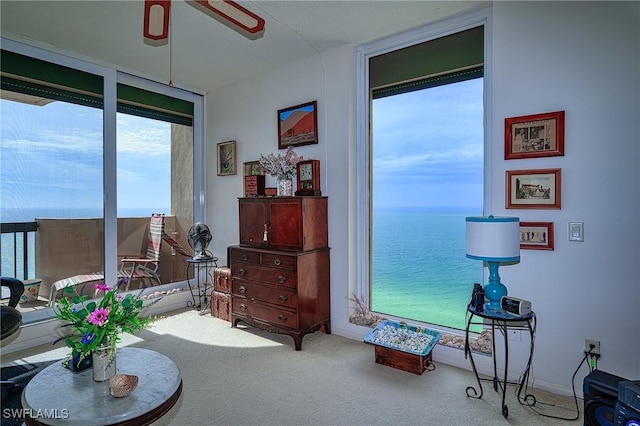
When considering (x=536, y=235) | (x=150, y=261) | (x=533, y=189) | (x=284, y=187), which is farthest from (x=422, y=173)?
(x=150, y=261)

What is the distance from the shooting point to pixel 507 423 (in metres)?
1.98

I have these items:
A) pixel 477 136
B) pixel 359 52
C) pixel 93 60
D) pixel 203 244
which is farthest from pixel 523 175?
pixel 93 60

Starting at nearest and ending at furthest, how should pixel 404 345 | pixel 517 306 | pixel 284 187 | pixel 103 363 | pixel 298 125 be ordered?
pixel 103 363 → pixel 517 306 → pixel 404 345 → pixel 284 187 → pixel 298 125

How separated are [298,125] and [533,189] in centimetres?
228

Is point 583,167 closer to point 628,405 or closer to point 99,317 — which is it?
point 628,405

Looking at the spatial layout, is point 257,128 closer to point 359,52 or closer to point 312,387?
point 359,52

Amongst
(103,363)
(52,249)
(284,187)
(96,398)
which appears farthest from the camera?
(52,249)

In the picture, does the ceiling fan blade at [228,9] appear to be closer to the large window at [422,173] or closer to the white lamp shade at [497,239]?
the large window at [422,173]

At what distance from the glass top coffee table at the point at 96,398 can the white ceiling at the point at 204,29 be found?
101 inches

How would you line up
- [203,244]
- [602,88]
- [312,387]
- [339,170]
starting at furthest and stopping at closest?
[203,244], [339,170], [312,387], [602,88]

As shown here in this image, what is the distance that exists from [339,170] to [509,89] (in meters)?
1.56

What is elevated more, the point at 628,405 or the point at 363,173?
the point at 363,173

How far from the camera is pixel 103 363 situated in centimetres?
157

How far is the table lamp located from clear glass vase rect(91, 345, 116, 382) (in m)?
2.05
